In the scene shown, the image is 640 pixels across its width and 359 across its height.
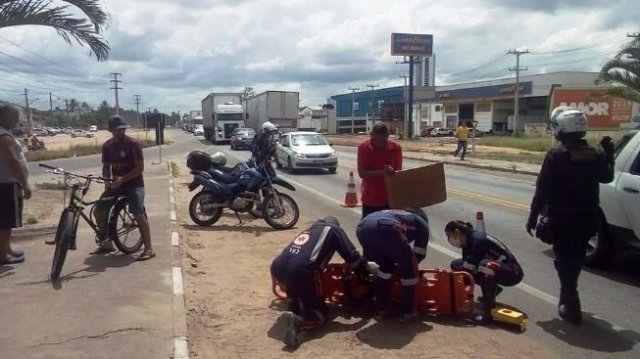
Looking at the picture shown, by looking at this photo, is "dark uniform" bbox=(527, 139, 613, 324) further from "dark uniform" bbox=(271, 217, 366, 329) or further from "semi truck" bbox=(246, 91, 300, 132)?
"semi truck" bbox=(246, 91, 300, 132)

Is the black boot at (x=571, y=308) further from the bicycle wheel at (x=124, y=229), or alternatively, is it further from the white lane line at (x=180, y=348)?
the bicycle wheel at (x=124, y=229)

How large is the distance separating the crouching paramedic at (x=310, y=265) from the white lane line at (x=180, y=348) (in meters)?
0.80

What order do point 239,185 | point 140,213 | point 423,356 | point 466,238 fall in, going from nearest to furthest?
point 423,356 < point 466,238 < point 140,213 < point 239,185

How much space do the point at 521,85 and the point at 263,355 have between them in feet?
244

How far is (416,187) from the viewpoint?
629 cm

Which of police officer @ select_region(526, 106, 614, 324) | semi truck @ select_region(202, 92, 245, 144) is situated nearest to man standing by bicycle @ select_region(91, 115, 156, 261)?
police officer @ select_region(526, 106, 614, 324)


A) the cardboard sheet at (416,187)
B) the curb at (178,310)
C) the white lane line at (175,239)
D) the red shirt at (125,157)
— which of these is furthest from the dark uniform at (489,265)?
the white lane line at (175,239)

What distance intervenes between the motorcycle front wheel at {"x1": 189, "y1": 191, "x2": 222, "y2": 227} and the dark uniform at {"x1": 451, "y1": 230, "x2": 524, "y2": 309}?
19.4 ft

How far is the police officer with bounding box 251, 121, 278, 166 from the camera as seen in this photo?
36.8 feet

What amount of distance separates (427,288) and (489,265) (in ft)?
1.96

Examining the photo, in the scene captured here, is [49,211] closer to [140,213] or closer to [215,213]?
[215,213]

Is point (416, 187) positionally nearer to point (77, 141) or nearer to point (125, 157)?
point (125, 157)

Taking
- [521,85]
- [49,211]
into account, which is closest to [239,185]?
[49,211]

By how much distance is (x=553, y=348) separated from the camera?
4.98 metres
